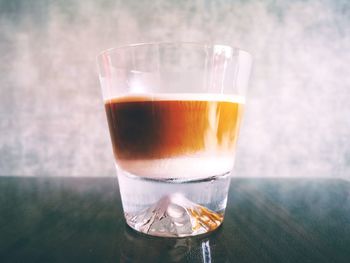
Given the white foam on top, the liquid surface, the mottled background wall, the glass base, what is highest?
the white foam on top

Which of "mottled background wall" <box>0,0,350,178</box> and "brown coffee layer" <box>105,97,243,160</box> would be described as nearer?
"brown coffee layer" <box>105,97,243,160</box>

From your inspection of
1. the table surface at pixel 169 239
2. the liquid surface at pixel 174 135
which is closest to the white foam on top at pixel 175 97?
the liquid surface at pixel 174 135

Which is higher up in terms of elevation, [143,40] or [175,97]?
[175,97]

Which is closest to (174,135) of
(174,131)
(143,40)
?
(174,131)

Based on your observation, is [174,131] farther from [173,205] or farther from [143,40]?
[143,40]

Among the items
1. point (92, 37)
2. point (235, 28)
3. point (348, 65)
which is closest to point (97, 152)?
point (92, 37)

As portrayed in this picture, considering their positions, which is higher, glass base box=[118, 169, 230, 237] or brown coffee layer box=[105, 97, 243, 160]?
brown coffee layer box=[105, 97, 243, 160]

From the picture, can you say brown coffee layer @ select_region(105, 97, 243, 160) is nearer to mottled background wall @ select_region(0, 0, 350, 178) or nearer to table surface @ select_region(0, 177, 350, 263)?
table surface @ select_region(0, 177, 350, 263)

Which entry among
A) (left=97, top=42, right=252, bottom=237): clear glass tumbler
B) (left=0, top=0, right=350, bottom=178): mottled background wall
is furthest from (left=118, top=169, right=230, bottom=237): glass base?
(left=0, top=0, right=350, bottom=178): mottled background wall
